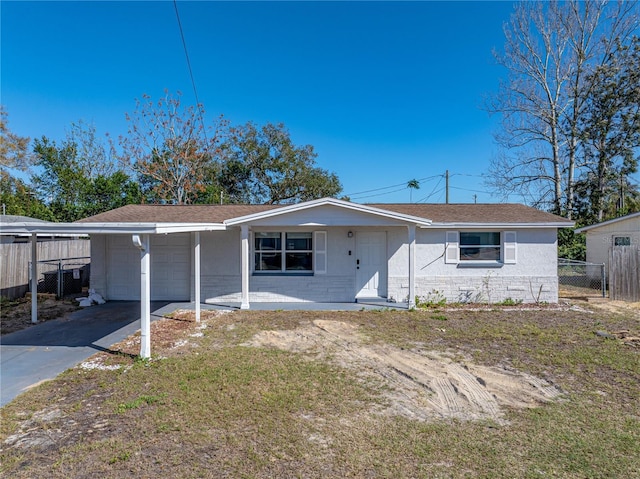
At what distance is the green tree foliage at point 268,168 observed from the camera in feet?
94.4

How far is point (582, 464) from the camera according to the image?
3303 millimetres

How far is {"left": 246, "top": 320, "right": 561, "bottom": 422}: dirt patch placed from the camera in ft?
14.7

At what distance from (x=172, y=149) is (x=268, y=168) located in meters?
7.59

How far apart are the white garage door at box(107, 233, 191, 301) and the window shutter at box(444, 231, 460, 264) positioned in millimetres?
8017

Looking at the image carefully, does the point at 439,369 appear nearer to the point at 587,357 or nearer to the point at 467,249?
the point at 587,357

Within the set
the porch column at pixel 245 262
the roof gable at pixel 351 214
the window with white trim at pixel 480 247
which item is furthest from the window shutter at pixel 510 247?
the porch column at pixel 245 262

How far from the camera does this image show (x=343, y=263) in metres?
11.5

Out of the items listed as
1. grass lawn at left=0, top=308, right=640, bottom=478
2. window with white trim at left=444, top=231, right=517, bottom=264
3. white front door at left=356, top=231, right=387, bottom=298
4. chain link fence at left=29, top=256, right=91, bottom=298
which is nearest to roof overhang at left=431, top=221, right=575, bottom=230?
window with white trim at left=444, top=231, right=517, bottom=264

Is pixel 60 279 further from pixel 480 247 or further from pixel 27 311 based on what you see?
pixel 480 247

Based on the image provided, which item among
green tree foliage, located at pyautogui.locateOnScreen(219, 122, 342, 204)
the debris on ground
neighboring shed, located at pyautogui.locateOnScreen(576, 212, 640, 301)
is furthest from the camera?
green tree foliage, located at pyautogui.locateOnScreen(219, 122, 342, 204)

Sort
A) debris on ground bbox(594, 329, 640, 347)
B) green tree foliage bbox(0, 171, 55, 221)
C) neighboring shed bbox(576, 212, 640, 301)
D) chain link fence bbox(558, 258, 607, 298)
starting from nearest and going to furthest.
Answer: debris on ground bbox(594, 329, 640, 347) < neighboring shed bbox(576, 212, 640, 301) < chain link fence bbox(558, 258, 607, 298) < green tree foliage bbox(0, 171, 55, 221)

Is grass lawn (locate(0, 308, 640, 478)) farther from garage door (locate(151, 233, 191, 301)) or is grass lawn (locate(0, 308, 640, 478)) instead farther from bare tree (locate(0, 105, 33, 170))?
bare tree (locate(0, 105, 33, 170))

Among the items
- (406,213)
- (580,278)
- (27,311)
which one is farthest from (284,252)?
(580,278)

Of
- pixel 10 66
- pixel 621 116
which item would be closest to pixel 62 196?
pixel 10 66
